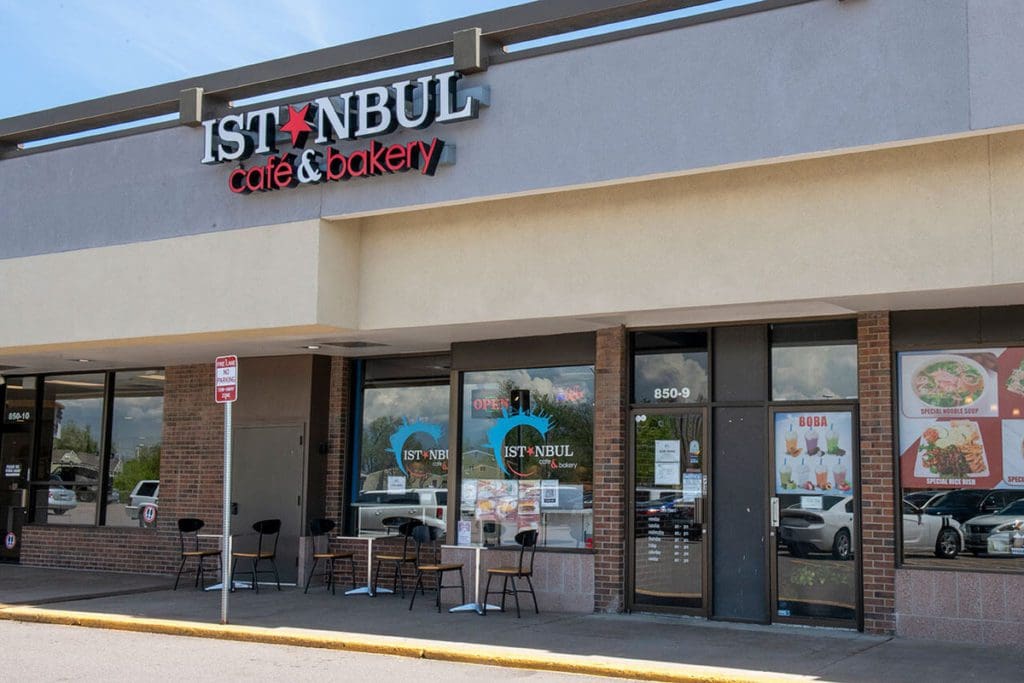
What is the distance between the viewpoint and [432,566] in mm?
14508

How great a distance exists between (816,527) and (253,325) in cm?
744

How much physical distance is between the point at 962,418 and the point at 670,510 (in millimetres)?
3577

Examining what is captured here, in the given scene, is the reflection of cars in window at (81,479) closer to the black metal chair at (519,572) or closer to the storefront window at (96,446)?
the storefront window at (96,446)

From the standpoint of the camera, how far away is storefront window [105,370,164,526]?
1917 cm

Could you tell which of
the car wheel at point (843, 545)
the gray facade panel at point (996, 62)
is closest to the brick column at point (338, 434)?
the car wheel at point (843, 545)

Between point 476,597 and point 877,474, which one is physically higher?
point 877,474

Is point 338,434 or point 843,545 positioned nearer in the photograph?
point 843,545

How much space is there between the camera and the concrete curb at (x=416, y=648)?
32.9 feet

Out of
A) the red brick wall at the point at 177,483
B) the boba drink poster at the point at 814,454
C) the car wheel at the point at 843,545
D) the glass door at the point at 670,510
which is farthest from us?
the red brick wall at the point at 177,483

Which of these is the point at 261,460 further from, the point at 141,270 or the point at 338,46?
the point at 338,46

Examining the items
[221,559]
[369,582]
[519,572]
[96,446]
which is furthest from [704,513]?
[96,446]

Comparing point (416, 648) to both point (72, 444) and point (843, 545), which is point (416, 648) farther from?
point (72, 444)

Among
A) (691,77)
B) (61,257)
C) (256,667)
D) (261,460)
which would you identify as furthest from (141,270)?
(691,77)

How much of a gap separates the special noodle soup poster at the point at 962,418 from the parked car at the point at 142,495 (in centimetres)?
1233
